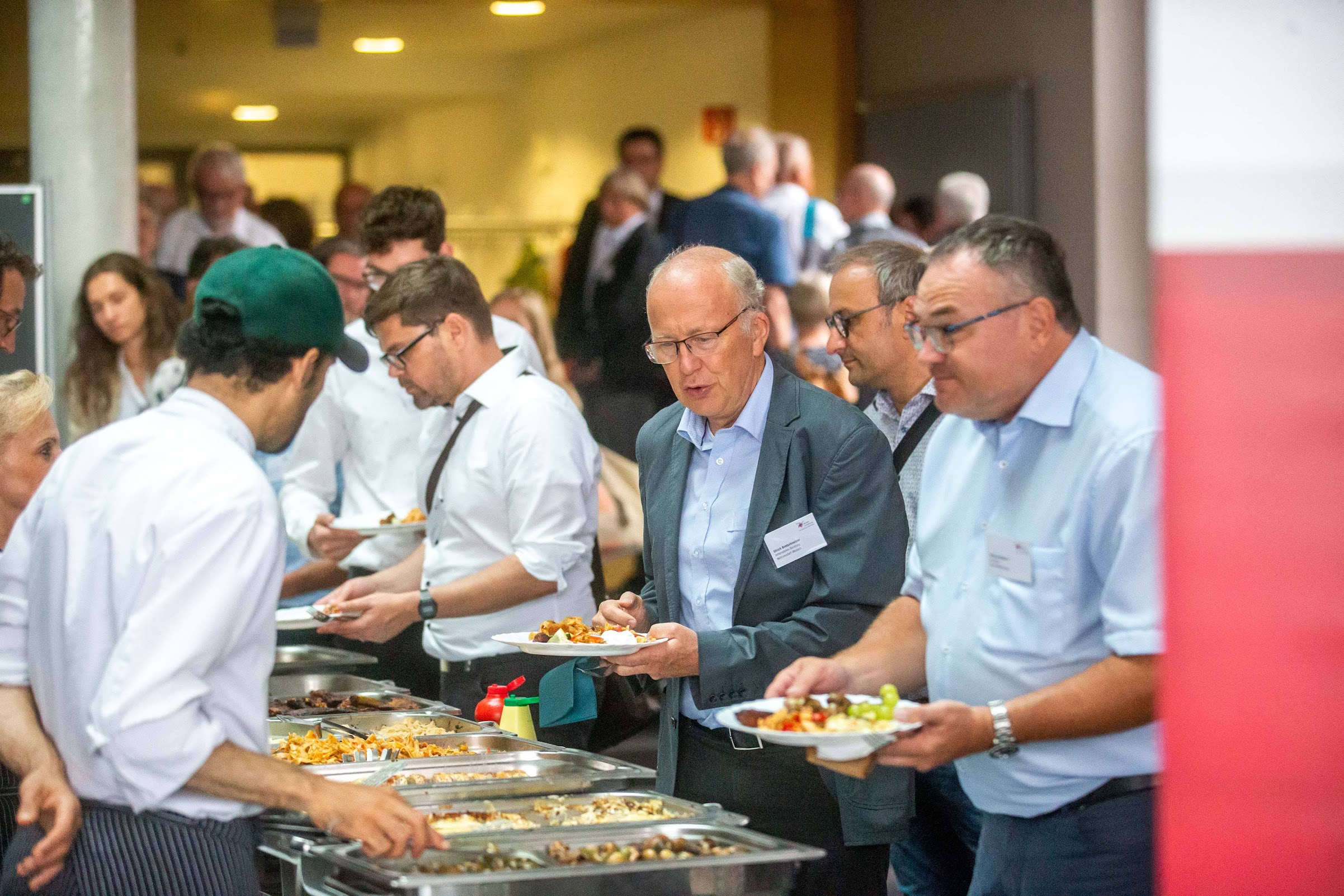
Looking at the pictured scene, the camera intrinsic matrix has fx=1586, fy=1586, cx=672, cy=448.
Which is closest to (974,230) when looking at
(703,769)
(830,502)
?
(830,502)

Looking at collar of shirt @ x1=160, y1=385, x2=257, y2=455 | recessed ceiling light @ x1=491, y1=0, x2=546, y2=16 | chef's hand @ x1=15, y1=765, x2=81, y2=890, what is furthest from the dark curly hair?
recessed ceiling light @ x1=491, y1=0, x2=546, y2=16

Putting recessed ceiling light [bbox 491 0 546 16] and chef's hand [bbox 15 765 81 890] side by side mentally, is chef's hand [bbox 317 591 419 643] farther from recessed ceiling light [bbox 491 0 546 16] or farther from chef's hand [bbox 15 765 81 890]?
recessed ceiling light [bbox 491 0 546 16]

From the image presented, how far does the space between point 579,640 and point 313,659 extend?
1.54m

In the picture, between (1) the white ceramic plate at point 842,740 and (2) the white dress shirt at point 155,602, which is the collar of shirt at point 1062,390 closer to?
(1) the white ceramic plate at point 842,740

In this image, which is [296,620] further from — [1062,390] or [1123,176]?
[1123,176]

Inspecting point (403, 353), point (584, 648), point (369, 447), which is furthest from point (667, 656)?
point (369, 447)

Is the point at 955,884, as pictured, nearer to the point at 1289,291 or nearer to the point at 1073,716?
the point at 1073,716

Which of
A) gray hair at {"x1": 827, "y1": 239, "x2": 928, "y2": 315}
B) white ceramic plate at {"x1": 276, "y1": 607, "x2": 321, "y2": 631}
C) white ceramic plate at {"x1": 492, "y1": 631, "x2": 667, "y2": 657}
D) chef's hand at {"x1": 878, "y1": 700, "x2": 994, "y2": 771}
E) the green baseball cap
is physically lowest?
white ceramic plate at {"x1": 276, "y1": 607, "x2": 321, "y2": 631}

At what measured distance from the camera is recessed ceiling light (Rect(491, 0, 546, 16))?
960 cm

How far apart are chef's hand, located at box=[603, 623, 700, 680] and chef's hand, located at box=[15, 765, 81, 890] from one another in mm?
866

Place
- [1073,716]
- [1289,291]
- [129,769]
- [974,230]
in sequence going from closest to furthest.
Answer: [1289,291]
[129,769]
[1073,716]
[974,230]

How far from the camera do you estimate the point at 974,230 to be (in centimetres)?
221

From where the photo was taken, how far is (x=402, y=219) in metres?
4.18

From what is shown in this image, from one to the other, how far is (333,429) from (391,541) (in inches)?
15.1
